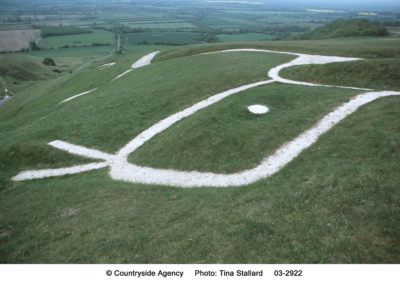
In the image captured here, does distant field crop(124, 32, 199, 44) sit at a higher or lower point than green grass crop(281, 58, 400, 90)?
higher

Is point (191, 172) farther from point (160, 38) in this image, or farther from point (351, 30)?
point (160, 38)

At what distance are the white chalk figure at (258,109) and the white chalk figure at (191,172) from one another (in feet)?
14.8

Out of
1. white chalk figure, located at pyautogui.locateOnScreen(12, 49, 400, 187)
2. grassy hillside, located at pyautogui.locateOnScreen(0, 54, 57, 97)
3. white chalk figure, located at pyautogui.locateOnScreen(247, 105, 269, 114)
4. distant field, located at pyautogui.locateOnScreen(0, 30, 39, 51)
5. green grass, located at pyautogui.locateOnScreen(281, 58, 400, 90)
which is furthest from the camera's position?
distant field, located at pyautogui.locateOnScreen(0, 30, 39, 51)

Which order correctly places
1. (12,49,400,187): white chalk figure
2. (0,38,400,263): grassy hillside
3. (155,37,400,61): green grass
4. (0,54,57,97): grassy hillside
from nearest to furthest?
(0,38,400,263): grassy hillside < (12,49,400,187): white chalk figure < (155,37,400,61): green grass < (0,54,57,97): grassy hillside

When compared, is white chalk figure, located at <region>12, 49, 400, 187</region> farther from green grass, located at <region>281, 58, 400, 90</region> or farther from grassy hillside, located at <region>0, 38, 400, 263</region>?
green grass, located at <region>281, 58, 400, 90</region>

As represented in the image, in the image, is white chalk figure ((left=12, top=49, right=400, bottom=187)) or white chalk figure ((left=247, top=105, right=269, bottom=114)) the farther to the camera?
white chalk figure ((left=247, top=105, right=269, bottom=114))

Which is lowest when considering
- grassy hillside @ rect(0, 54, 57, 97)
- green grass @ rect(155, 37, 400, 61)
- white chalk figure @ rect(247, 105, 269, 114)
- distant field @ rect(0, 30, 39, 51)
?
grassy hillside @ rect(0, 54, 57, 97)

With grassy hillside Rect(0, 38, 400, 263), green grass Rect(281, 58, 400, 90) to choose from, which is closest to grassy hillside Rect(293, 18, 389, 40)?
green grass Rect(281, 58, 400, 90)

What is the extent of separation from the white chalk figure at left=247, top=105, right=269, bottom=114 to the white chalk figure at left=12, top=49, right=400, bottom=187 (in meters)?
4.52

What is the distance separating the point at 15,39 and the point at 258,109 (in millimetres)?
227790

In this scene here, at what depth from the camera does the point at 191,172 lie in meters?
16.9

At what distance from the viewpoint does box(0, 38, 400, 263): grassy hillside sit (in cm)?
890

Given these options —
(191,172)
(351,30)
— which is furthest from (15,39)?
(191,172)

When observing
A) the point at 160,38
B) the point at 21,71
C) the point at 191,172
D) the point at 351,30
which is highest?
the point at 351,30
